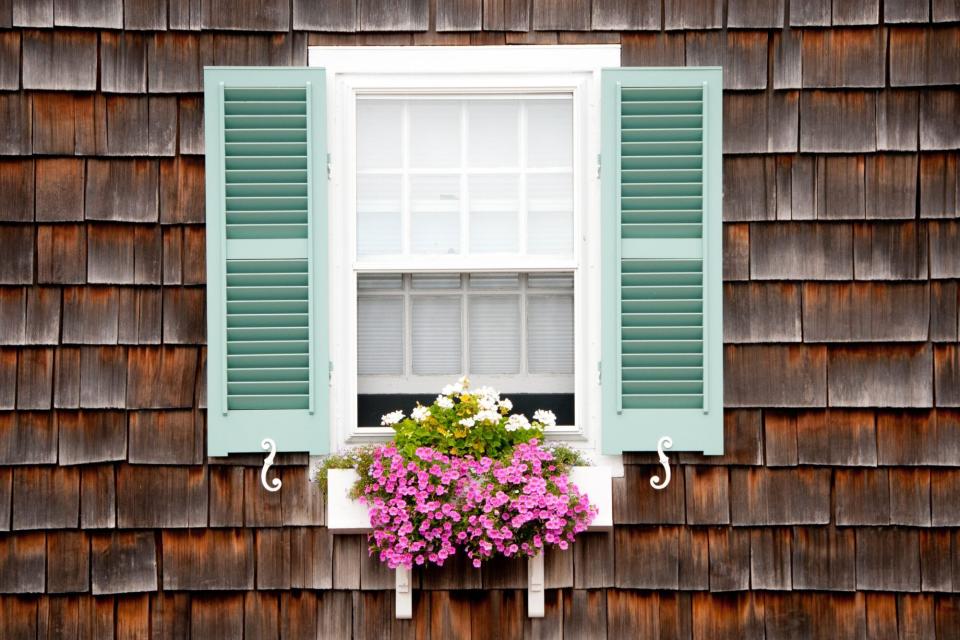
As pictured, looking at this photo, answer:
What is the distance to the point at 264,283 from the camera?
345 centimetres

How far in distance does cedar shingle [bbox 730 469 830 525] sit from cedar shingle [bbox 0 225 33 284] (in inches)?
106

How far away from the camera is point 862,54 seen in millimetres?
3508

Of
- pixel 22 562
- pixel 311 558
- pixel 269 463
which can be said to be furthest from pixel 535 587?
pixel 22 562

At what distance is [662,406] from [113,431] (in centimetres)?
201

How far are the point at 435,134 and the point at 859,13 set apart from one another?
5.34 feet

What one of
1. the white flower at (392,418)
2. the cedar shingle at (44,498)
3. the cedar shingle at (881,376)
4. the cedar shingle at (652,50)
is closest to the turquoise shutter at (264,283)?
the white flower at (392,418)

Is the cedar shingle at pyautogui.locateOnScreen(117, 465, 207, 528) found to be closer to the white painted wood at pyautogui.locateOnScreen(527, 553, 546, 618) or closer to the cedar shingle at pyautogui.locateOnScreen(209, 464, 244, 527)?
the cedar shingle at pyautogui.locateOnScreen(209, 464, 244, 527)

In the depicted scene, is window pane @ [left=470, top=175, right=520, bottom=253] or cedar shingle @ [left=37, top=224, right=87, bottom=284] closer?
cedar shingle @ [left=37, top=224, right=87, bottom=284]

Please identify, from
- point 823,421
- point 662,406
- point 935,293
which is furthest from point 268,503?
point 935,293

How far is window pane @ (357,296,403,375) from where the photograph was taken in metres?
3.62

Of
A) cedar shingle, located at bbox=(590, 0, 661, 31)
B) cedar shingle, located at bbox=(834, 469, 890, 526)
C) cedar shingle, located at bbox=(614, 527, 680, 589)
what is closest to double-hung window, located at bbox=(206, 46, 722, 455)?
cedar shingle, located at bbox=(590, 0, 661, 31)

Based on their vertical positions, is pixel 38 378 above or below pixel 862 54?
below

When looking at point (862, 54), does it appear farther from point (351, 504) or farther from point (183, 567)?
point (183, 567)

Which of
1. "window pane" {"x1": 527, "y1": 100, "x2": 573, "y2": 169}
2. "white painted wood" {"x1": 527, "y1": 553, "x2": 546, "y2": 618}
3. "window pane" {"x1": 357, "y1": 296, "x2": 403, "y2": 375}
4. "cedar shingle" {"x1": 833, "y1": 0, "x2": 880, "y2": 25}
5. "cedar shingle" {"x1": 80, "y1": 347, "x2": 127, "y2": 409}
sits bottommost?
"white painted wood" {"x1": 527, "y1": 553, "x2": 546, "y2": 618}
